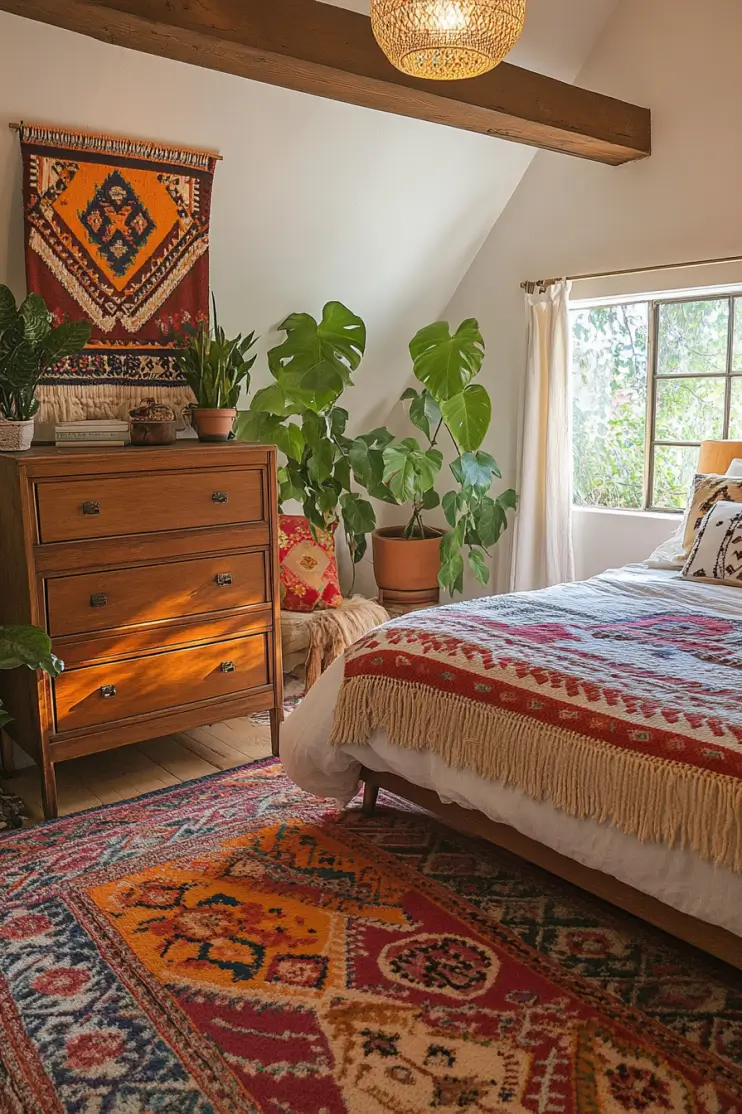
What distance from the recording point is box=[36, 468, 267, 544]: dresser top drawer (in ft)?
9.11

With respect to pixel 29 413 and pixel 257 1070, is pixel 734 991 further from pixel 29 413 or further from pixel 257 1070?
pixel 29 413

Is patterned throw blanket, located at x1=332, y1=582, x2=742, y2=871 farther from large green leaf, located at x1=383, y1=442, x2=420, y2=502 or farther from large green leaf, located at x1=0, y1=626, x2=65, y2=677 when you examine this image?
large green leaf, located at x1=383, y1=442, x2=420, y2=502

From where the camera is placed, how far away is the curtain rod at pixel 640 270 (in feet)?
12.1

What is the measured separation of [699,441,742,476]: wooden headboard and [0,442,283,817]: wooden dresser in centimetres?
166

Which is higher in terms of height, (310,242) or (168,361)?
(310,242)

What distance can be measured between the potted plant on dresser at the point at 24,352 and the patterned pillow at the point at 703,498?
2111mm

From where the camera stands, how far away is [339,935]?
2.19 m

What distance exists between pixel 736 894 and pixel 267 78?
2.52 meters

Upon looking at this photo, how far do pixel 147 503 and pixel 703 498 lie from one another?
1893 mm

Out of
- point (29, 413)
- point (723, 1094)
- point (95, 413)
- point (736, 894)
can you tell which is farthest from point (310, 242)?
point (723, 1094)

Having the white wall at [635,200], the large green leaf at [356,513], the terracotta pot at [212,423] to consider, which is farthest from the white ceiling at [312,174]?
the terracotta pot at [212,423]

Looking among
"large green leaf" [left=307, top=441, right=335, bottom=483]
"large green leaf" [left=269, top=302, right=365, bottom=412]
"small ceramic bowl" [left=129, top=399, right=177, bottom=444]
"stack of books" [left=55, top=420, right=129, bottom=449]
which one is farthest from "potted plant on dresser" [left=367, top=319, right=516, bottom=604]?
"stack of books" [left=55, top=420, right=129, bottom=449]

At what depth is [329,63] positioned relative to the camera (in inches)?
110

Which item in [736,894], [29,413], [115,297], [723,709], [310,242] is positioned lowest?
[736,894]
